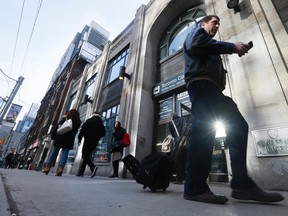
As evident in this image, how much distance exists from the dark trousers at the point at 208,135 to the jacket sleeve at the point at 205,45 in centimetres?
31

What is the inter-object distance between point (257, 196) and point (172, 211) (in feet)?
2.65

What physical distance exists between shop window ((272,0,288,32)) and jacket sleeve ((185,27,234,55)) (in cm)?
348

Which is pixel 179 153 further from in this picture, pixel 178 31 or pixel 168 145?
pixel 178 31

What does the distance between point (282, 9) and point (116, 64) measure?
859 cm

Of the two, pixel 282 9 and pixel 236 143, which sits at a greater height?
pixel 282 9

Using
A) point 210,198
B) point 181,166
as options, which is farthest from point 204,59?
point 181,166

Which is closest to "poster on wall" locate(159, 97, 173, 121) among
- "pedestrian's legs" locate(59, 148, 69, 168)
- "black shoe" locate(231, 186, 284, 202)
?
"pedestrian's legs" locate(59, 148, 69, 168)

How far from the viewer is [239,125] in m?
1.64

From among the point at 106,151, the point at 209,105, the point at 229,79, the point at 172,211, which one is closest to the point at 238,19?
the point at 229,79

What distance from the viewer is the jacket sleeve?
5.27 ft

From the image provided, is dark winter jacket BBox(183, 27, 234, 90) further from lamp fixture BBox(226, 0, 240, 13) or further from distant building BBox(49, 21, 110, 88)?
distant building BBox(49, 21, 110, 88)

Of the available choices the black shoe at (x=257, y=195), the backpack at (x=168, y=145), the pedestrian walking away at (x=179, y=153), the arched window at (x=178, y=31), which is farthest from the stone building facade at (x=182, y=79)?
the black shoe at (x=257, y=195)

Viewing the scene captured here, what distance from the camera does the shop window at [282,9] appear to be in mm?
3961

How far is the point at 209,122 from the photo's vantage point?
1.65m
